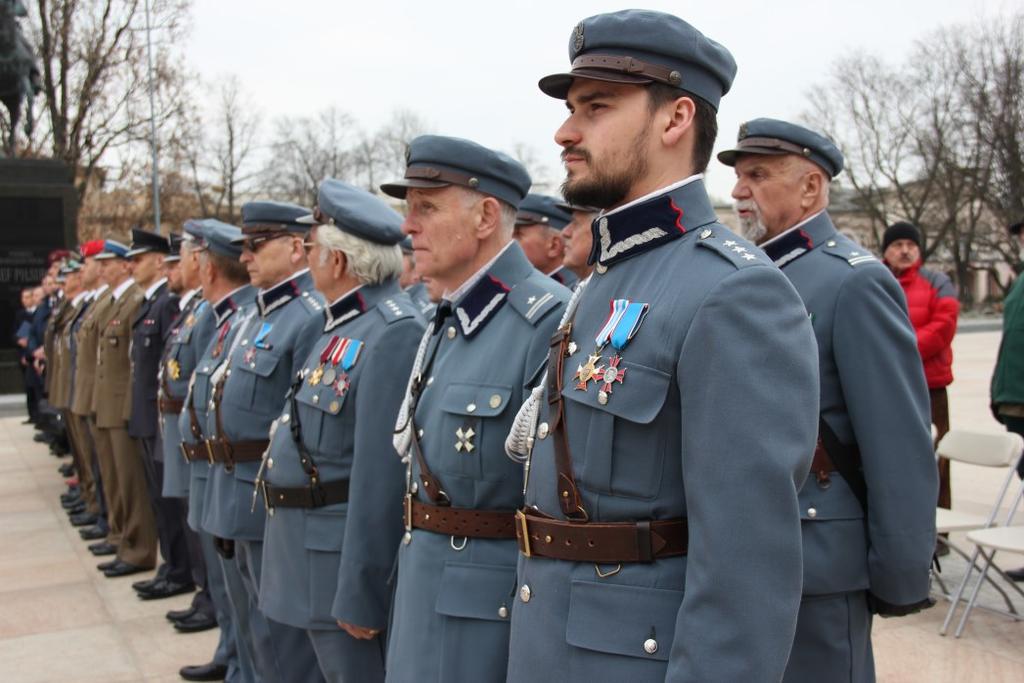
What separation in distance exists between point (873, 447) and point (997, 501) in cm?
339

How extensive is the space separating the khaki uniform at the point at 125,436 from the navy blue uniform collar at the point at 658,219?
5901 millimetres

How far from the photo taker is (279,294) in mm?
4430

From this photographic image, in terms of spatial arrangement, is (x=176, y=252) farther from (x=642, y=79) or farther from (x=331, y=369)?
(x=642, y=79)

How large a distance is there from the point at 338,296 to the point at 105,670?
2834 mm

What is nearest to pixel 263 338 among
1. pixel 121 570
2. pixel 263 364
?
pixel 263 364

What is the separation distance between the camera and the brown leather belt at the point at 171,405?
5.69m

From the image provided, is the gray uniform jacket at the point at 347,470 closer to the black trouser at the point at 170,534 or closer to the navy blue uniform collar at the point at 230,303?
the navy blue uniform collar at the point at 230,303

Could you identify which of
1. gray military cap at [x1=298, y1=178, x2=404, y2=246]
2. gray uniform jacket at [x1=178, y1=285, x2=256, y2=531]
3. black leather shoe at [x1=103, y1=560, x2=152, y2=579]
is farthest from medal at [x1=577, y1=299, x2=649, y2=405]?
black leather shoe at [x1=103, y1=560, x2=152, y2=579]

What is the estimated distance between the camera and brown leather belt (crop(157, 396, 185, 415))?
5691 mm

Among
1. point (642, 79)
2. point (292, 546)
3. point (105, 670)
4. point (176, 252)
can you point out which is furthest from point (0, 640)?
point (642, 79)

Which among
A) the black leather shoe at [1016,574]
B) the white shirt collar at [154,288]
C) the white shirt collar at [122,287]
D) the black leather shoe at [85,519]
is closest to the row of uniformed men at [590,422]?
the white shirt collar at [154,288]

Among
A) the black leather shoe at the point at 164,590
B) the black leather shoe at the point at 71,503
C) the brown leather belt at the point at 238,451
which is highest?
the brown leather belt at the point at 238,451

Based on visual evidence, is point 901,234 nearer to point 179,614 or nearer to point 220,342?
point 220,342

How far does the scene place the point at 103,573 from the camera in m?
7.27
